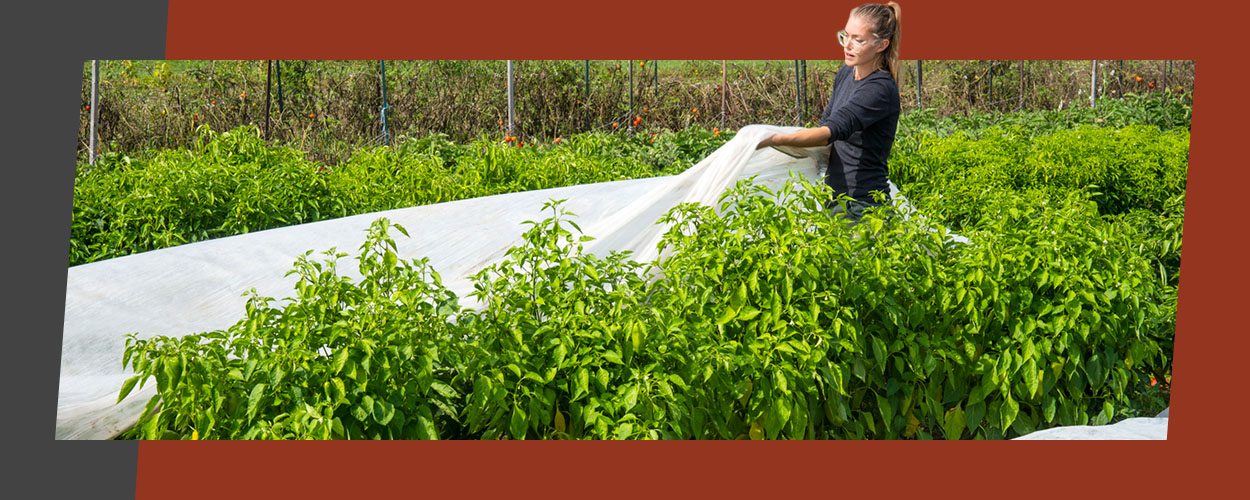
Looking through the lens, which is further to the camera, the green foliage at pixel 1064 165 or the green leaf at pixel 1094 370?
the green foliage at pixel 1064 165

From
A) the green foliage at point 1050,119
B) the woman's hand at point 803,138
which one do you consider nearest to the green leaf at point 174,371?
the woman's hand at point 803,138

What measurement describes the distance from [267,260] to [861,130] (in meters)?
1.93

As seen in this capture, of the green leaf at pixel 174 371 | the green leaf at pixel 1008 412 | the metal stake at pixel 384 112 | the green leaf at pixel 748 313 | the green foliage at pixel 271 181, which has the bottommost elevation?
the green leaf at pixel 1008 412

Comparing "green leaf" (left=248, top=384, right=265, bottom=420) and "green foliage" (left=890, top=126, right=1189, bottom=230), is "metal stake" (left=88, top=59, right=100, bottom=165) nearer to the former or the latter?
"green leaf" (left=248, top=384, right=265, bottom=420)

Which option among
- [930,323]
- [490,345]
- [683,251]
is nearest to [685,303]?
[683,251]

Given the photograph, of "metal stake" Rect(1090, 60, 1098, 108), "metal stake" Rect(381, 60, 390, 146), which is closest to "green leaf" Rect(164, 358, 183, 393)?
"metal stake" Rect(381, 60, 390, 146)

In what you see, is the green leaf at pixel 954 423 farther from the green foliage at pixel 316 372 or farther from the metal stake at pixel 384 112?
the metal stake at pixel 384 112

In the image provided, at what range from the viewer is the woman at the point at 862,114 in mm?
2963

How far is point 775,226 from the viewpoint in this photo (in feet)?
9.14

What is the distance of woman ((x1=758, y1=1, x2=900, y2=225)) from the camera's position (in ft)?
9.72

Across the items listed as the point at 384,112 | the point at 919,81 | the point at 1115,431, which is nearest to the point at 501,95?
the point at 384,112

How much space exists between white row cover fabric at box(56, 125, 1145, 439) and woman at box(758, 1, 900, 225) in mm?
85

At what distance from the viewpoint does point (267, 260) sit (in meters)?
3.37
